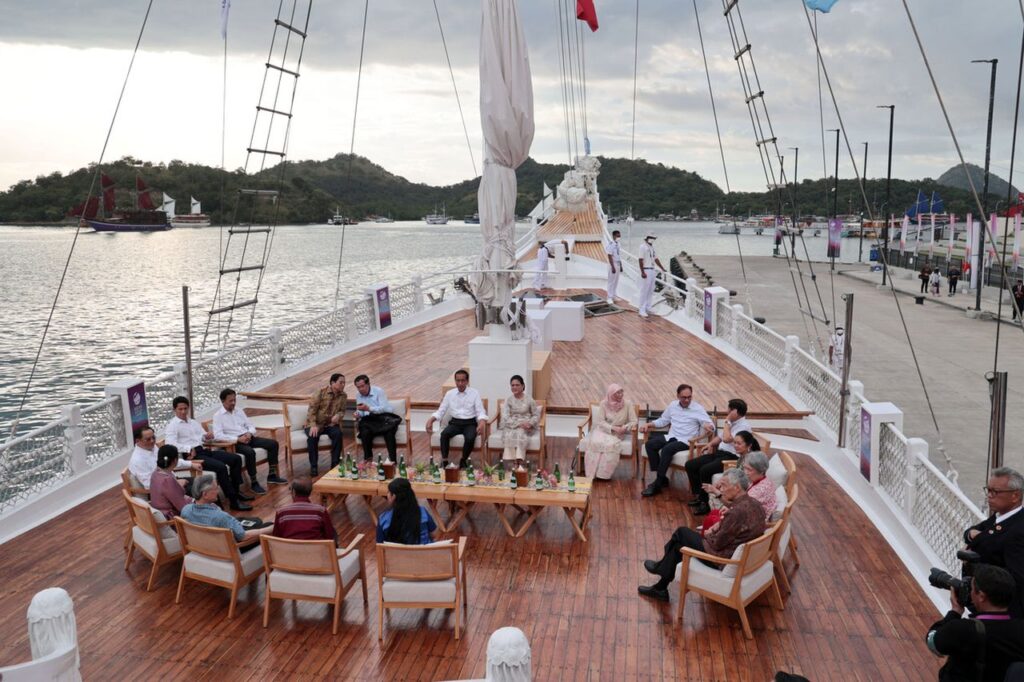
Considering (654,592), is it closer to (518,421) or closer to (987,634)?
(987,634)

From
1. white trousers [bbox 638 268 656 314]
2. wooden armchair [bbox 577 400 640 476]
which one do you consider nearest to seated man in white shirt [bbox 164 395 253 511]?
wooden armchair [bbox 577 400 640 476]

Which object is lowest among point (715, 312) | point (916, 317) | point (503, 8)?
point (916, 317)

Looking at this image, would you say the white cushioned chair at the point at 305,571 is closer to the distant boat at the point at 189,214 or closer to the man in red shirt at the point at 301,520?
the man in red shirt at the point at 301,520

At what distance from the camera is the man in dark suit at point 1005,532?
381 centimetres

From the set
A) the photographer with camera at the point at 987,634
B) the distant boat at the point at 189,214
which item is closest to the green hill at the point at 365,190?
the distant boat at the point at 189,214

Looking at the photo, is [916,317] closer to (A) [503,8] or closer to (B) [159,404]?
(A) [503,8]

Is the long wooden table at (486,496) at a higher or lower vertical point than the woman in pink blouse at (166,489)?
lower

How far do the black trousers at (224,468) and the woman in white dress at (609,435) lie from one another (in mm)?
3466

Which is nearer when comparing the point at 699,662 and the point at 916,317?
the point at 699,662

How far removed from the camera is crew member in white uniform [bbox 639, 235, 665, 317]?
14570 millimetres

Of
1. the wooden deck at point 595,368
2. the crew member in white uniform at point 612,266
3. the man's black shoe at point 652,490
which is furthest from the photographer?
the crew member in white uniform at point 612,266

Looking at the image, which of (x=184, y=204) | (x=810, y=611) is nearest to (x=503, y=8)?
(x=810, y=611)

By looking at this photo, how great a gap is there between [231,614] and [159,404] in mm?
4504

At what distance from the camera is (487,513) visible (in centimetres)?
698
